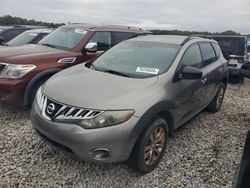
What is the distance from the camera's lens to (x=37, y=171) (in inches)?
124

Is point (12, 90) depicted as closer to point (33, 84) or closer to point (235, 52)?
point (33, 84)

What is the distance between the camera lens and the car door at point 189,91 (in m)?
3.55

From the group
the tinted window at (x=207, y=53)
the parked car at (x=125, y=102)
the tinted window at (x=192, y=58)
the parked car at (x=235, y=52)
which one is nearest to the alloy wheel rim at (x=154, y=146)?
the parked car at (x=125, y=102)

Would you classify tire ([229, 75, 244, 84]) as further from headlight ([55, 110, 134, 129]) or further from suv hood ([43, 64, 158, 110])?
headlight ([55, 110, 134, 129])

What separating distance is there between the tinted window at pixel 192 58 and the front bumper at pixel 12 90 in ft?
8.47

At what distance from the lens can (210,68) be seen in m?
4.65

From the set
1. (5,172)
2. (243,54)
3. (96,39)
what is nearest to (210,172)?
(5,172)

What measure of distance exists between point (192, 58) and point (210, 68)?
2.28 ft

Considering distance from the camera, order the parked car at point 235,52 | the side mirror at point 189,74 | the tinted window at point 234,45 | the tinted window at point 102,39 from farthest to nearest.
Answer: the tinted window at point 234,45
the parked car at point 235,52
the tinted window at point 102,39
the side mirror at point 189,74

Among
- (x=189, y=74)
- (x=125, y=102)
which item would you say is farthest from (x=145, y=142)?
(x=189, y=74)

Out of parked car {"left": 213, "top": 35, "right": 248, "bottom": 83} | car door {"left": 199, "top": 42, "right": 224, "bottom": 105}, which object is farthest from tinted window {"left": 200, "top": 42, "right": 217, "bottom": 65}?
parked car {"left": 213, "top": 35, "right": 248, "bottom": 83}

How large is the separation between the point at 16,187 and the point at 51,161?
0.56 metres

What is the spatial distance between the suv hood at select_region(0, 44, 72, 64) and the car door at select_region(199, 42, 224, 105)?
256 cm

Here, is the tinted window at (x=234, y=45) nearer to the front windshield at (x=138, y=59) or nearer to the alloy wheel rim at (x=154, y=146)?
the front windshield at (x=138, y=59)
